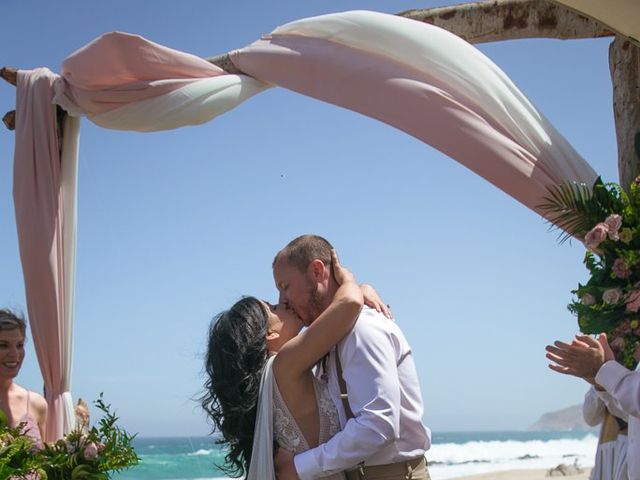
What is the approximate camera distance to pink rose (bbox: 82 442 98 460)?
3705 millimetres

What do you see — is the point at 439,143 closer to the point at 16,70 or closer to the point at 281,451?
the point at 281,451

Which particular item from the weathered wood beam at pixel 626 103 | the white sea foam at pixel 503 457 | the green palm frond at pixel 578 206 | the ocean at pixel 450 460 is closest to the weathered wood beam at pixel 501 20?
the weathered wood beam at pixel 626 103

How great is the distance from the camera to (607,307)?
12.5 ft

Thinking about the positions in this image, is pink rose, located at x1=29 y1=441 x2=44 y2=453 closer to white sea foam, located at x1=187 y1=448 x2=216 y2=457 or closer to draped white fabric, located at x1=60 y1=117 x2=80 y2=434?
draped white fabric, located at x1=60 y1=117 x2=80 y2=434

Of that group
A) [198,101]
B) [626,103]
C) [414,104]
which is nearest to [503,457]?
[198,101]

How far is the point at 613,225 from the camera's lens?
3879 mm

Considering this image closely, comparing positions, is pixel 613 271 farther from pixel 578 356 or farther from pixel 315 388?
pixel 315 388

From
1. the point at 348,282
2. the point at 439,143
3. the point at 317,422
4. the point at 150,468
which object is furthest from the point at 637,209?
the point at 150,468

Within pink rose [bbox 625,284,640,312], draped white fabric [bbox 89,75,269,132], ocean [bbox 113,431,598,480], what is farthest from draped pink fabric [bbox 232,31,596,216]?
ocean [bbox 113,431,598,480]

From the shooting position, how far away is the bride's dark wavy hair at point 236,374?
310 cm

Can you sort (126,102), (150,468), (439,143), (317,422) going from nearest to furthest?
(317,422)
(439,143)
(126,102)
(150,468)

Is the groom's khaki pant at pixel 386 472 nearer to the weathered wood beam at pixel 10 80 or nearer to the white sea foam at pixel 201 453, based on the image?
the weathered wood beam at pixel 10 80

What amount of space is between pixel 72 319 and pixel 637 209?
11.8ft

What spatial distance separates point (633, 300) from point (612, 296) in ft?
0.31
